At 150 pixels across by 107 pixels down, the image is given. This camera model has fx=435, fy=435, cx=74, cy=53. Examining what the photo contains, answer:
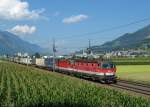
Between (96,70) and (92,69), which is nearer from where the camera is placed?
(96,70)

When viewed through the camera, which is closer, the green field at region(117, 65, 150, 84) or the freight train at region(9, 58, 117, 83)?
the freight train at region(9, 58, 117, 83)

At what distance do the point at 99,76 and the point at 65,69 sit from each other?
26.2m

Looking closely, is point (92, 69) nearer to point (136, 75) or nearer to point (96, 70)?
point (96, 70)

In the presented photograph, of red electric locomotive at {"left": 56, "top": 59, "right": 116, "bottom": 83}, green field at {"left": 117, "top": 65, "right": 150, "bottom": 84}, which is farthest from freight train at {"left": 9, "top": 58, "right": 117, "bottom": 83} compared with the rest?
green field at {"left": 117, "top": 65, "right": 150, "bottom": 84}

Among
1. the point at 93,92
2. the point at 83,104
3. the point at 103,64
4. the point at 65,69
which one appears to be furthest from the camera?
the point at 65,69

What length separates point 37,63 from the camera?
14088 cm

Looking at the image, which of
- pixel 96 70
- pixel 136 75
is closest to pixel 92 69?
pixel 96 70

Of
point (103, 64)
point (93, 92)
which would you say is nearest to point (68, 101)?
point (93, 92)

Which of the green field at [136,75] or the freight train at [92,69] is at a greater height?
the freight train at [92,69]

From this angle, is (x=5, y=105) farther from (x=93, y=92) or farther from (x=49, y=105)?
(x=93, y=92)

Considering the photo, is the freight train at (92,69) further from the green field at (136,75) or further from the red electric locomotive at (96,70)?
the green field at (136,75)

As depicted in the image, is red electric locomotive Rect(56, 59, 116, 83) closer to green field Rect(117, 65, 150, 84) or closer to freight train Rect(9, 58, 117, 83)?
freight train Rect(9, 58, 117, 83)

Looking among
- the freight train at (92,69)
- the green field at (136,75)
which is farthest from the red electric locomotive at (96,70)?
the green field at (136,75)

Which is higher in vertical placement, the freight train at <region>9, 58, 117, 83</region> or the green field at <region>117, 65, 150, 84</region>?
the freight train at <region>9, 58, 117, 83</region>
